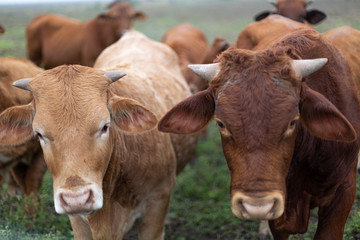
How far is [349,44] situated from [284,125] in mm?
2270

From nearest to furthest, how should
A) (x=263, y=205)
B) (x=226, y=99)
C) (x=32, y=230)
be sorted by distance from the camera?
1. (x=263, y=205)
2. (x=226, y=99)
3. (x=32, y=230)

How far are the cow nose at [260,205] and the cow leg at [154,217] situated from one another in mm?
1428

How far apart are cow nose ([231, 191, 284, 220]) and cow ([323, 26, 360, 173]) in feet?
5.91

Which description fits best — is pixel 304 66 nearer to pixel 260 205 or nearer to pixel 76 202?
pixel 260 205

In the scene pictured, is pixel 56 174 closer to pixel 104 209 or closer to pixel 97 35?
pixel 104 209

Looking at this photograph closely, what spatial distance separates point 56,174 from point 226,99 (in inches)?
48.3

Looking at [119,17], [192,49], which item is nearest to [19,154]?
[192,49]

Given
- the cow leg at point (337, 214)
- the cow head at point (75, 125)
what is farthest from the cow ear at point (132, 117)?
the cow leg at point (337, 214)

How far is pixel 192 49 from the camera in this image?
9883 mm

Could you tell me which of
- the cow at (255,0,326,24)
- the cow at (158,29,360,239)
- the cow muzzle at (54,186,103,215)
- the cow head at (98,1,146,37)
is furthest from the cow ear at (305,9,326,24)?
the cow muzzle at (54,186,103,215)

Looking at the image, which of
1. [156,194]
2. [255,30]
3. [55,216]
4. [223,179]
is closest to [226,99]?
[156,194]

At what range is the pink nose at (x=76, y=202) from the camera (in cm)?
283

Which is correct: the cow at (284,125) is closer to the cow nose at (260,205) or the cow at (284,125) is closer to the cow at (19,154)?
the cow nose at (260,205)

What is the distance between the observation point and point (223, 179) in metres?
6.45
